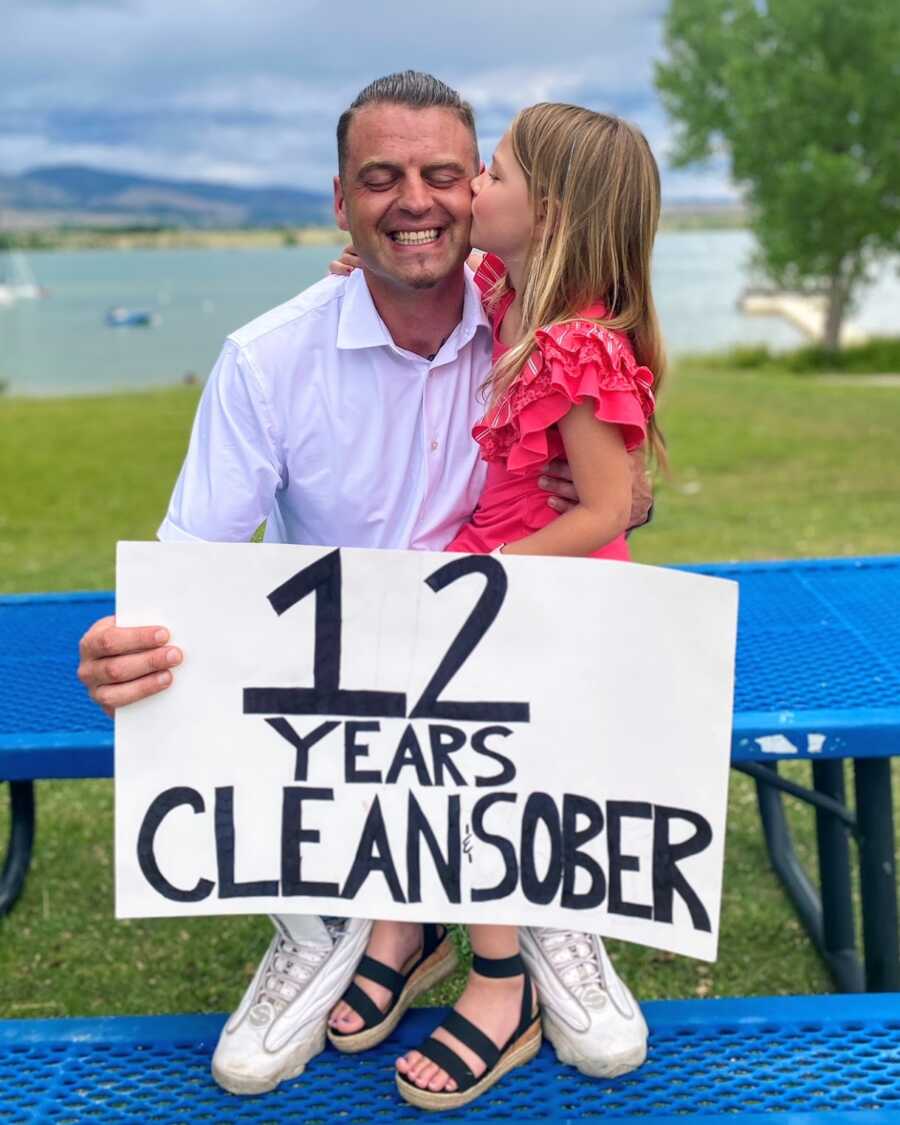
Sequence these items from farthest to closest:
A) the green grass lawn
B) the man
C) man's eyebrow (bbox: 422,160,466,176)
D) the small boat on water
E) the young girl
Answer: the small boat on water < the green grass lawn < man's eyebrow (bbox: 422,160,466,176) < the man < the young girl

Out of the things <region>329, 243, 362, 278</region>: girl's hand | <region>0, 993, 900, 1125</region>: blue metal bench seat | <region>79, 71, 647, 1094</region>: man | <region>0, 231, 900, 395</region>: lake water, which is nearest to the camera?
<region>0, 993, 900, 1125</region>: blue metal bench seat

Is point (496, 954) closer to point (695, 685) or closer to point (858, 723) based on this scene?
point (695, 685)

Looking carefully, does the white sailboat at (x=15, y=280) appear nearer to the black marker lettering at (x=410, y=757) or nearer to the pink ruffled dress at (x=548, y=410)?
the pink ruffled dress at (x=548, y=410)

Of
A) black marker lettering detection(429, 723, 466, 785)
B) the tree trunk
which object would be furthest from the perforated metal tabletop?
the tree trunk

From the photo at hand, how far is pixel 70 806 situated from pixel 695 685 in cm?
266

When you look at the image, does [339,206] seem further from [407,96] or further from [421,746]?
[421,746]

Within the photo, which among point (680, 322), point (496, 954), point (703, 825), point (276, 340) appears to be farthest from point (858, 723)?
point (680, 322)

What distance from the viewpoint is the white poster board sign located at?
1.92 meters

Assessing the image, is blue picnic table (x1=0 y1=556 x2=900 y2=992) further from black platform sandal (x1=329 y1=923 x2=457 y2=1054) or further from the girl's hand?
the girl's hand

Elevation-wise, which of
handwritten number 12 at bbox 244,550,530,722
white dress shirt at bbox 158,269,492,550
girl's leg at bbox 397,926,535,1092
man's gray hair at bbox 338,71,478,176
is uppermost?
man's gray hair at bbox 338,71,478,176

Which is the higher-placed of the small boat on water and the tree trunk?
the tree trunk

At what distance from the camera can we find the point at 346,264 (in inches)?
102

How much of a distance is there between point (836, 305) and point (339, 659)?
2512cm

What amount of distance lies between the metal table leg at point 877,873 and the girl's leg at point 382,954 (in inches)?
33.7
